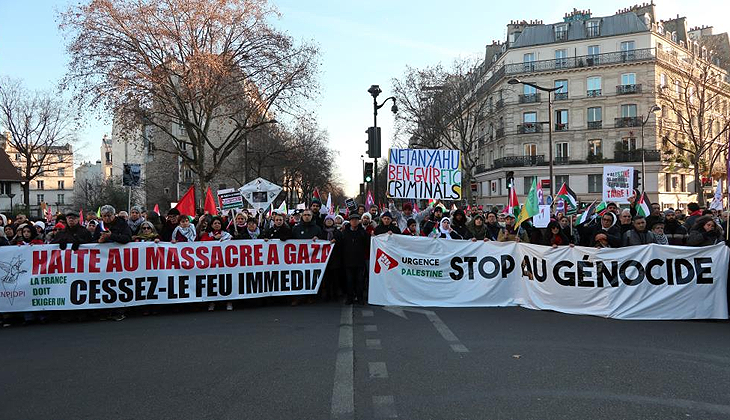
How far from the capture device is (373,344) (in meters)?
6.73

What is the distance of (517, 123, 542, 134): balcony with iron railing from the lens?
181 feet

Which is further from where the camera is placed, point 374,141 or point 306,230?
point 374,141

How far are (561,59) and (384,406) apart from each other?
5597 centimetres

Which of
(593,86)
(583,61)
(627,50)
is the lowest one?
(593,86)

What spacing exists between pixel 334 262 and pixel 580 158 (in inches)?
1917

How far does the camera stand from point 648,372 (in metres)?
5.55

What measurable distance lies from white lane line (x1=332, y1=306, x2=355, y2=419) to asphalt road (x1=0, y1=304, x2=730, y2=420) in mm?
18

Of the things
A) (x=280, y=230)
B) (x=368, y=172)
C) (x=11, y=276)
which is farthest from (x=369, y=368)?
(x=368, y=172)

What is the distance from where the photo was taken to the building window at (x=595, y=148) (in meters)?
53.1

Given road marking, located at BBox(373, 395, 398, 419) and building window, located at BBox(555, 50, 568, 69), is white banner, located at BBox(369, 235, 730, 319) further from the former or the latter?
building window, located at BBox(555, 50, 568, 69)

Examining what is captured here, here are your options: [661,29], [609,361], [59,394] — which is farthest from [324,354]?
[661,29]

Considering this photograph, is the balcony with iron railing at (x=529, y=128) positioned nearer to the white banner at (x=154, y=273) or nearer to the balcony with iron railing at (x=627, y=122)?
the balcony with iron railing at (x=627, y=122)

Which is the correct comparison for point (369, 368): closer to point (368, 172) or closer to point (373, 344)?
point (373, 344)

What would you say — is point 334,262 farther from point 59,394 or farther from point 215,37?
point 215,37
